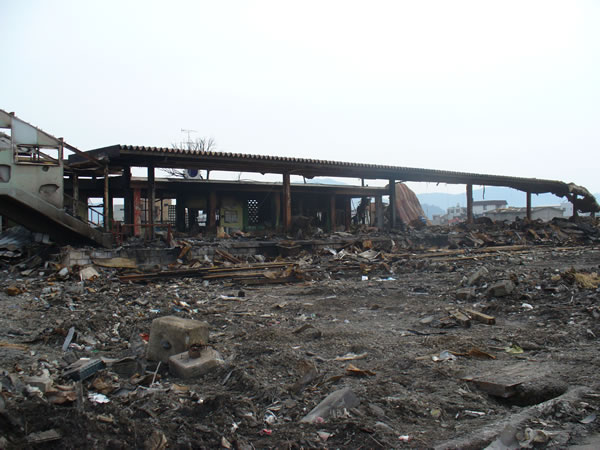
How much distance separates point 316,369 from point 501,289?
5.01 metres

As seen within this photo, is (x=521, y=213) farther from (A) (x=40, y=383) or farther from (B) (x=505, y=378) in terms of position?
(A) (x=40, y=383)

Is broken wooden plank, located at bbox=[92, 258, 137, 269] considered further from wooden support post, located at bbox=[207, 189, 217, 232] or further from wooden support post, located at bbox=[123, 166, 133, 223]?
wooden support post, located at bbox=[207, 189, 217, 232]

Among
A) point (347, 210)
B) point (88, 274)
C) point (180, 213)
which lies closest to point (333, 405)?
point (88, 274)

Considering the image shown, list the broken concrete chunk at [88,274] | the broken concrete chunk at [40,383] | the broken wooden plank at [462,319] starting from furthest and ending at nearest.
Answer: the broken concrete chunk at [88,274], the broken wooden plank at [462,319], the broken concrete chunk at [40,383]

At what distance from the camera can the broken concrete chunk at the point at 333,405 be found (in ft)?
10.5

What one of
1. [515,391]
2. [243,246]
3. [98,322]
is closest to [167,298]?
[98,322]

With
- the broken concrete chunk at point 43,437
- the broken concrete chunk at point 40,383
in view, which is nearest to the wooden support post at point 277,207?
the broken concrete chunk at point 40,383

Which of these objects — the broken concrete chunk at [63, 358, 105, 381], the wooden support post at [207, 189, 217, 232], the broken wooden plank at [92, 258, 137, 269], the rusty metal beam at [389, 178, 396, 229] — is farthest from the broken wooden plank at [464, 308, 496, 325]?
the wooden support post at [207, 189, 217, 232]

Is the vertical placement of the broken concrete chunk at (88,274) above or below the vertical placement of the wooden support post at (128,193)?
below

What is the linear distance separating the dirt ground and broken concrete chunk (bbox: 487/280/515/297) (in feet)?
0.20

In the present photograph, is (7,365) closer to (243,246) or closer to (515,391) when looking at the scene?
(515,391)

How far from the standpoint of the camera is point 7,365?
4.30m

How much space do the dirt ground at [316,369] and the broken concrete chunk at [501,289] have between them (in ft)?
0.20

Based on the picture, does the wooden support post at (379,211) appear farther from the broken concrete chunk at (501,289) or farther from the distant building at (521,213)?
the distant building at (521,213)
